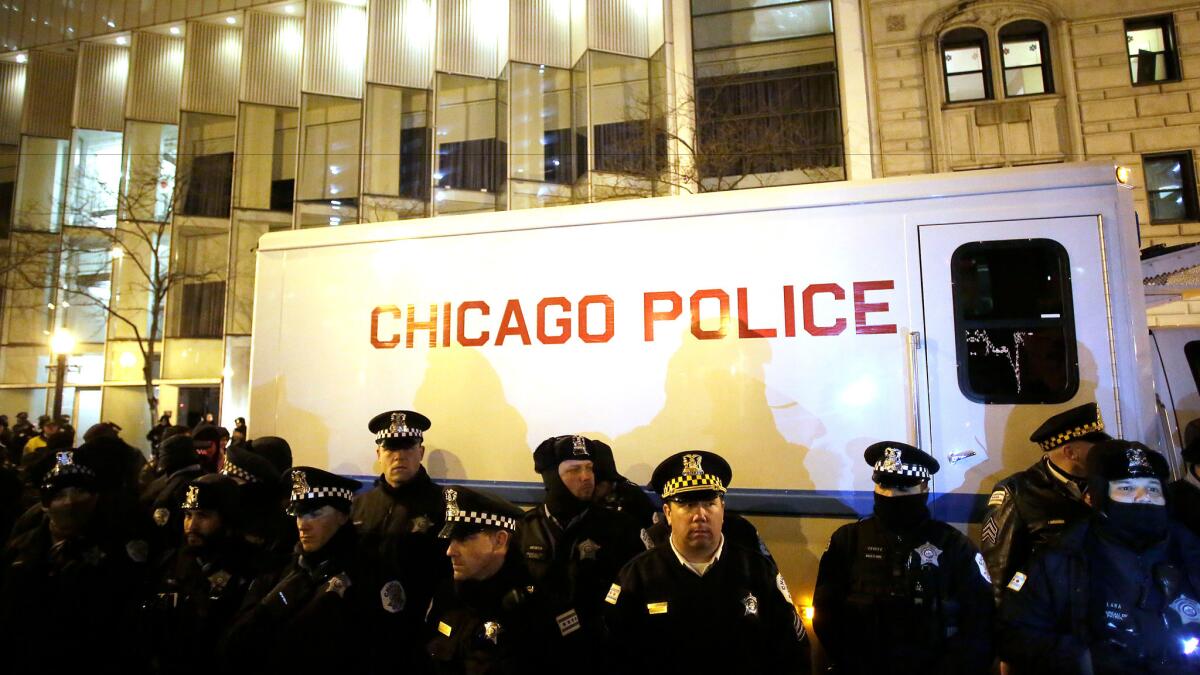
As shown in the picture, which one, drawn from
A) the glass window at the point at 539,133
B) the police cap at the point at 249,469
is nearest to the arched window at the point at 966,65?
the glass window at the point at 539,133

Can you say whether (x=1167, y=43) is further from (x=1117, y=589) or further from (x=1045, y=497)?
(x=1117, y=589)

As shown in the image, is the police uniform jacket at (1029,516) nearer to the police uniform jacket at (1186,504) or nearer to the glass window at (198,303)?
the police uniform jacket at (1186,504)

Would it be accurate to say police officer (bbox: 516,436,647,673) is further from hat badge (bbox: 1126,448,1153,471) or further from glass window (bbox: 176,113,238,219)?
glass window (bbox: 176,113,238,219)

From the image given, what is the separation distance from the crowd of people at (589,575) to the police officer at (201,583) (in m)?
0.01

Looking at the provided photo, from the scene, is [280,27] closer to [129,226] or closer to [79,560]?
[129,226]

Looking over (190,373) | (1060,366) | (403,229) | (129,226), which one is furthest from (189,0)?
(1060,366)

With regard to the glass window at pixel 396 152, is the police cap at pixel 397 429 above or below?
below

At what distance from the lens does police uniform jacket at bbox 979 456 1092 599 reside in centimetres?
327

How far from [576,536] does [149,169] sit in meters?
26.2

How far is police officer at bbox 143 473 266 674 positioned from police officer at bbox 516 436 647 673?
143 centimetres

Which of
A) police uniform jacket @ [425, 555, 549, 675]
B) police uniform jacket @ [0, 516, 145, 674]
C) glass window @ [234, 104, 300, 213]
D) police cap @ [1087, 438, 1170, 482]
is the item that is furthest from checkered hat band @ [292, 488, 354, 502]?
glass window @ [234, 104, 300, 213]

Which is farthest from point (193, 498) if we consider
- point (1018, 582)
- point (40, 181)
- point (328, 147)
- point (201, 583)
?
point (40, 181)

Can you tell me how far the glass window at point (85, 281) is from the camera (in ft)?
80.7

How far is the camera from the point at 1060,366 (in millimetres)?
3820
